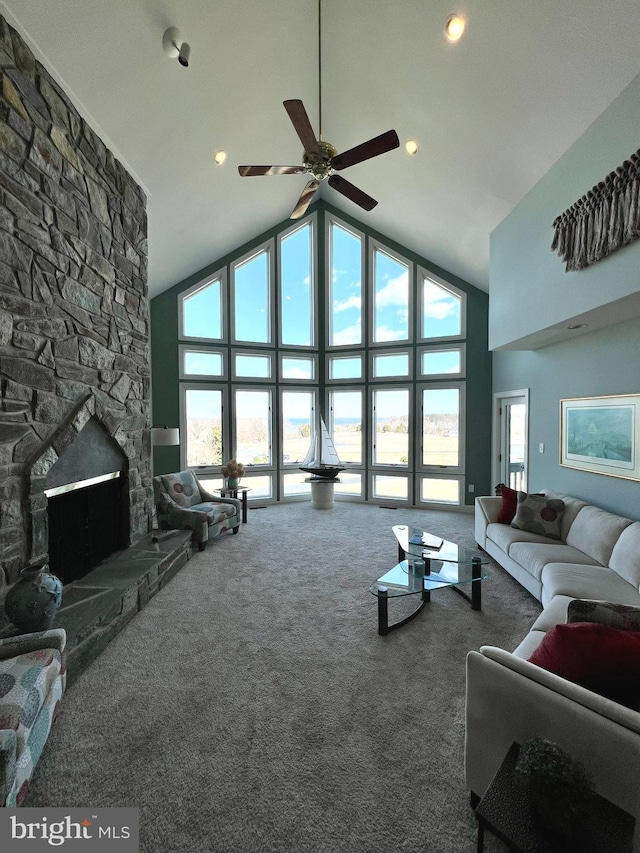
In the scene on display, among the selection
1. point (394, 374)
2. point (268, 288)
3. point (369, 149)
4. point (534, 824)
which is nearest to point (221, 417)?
point (268, 288)

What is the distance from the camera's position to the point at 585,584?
2.61 m

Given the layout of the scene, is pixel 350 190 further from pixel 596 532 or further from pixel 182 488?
pixel 182 488

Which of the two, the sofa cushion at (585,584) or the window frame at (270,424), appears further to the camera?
the window frame at (270,424)

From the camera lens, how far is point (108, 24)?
8.18 feet

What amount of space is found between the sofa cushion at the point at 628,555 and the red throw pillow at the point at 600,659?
158 centimetres

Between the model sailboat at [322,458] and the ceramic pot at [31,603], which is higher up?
the model sailboat at [322,458]

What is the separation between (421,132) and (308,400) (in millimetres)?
4342

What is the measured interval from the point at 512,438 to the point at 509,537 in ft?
8.35

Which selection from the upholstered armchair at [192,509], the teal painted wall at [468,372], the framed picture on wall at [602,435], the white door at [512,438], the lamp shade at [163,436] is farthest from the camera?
the teal painted wall at [468,372]

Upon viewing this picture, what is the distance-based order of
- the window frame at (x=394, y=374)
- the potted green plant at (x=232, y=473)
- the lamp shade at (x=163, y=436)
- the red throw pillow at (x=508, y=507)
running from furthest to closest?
the window frame at (x=394, y=374) → the potted green plant at (x=232, y=473) → the lamp shade at (x=163, y=436) → the red throw pillow at (x=508, y=507)

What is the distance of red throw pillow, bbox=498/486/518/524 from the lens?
4.00 meters

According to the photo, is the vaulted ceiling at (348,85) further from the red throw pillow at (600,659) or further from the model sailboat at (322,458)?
the model sailboat at (322,458)

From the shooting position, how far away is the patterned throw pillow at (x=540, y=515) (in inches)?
142

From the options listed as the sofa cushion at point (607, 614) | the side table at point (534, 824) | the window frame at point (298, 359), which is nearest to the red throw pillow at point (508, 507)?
the sofa cushion at point (607, 614)
